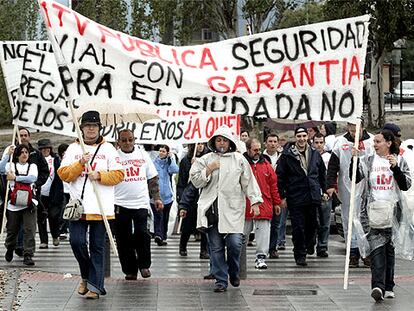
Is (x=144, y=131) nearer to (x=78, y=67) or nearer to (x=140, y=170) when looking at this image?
(x=140, y=170)

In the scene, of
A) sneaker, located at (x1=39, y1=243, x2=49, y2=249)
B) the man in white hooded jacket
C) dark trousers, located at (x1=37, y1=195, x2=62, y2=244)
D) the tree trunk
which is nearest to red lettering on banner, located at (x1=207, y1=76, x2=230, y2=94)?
the man in white hooded jacket

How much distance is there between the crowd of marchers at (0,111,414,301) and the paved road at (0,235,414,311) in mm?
247

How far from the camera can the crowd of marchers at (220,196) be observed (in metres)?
11.4

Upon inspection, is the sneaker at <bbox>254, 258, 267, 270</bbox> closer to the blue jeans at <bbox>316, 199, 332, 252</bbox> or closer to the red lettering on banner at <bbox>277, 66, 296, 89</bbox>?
the blue jeans at <bbox>316, 199, 332, 252</bbox>

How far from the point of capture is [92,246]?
11.5 m

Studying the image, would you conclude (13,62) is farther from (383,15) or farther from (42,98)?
(383,15)

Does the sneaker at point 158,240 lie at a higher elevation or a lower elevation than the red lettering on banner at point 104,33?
lower

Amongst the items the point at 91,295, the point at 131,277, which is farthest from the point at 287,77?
the point at 91,295

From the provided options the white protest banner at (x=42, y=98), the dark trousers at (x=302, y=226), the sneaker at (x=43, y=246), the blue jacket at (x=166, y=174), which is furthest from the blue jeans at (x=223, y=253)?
the blue jacket at (x=166, y=174)

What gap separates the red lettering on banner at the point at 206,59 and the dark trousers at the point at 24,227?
3.91m

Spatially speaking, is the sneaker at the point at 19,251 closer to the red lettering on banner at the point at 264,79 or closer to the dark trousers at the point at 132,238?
the dark trousers at the point at 132,238

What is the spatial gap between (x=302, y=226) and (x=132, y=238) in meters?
2.78

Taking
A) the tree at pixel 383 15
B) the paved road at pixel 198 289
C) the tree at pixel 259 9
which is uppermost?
the tree at pixel 259 9

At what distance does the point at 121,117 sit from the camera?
15.5 m
